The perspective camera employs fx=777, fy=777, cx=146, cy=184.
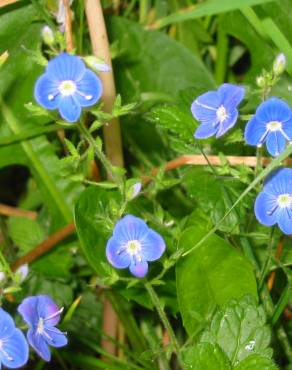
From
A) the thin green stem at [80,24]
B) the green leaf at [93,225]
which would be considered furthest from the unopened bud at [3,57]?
the green leaf at [93,225]

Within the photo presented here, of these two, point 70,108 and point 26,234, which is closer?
point 70,108

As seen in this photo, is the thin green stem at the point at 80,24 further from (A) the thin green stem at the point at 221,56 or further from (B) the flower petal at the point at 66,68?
(A) the thin green stem at the point at 221,56

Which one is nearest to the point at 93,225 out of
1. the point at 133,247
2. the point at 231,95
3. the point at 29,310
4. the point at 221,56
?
the point at 133,247

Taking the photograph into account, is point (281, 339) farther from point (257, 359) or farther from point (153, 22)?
point (153, 22)

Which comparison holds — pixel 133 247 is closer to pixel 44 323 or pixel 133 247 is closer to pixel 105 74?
pixel 44 323

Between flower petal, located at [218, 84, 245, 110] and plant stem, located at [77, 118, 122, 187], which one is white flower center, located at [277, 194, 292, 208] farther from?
plant stem, located at [77, 118, 122, 187]

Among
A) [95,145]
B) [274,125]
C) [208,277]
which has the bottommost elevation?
[208,277]

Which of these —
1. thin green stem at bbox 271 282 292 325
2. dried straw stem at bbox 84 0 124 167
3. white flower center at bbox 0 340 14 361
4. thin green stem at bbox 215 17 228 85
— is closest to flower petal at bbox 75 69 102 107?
dried straw stem at bbox 84 0 124 167
